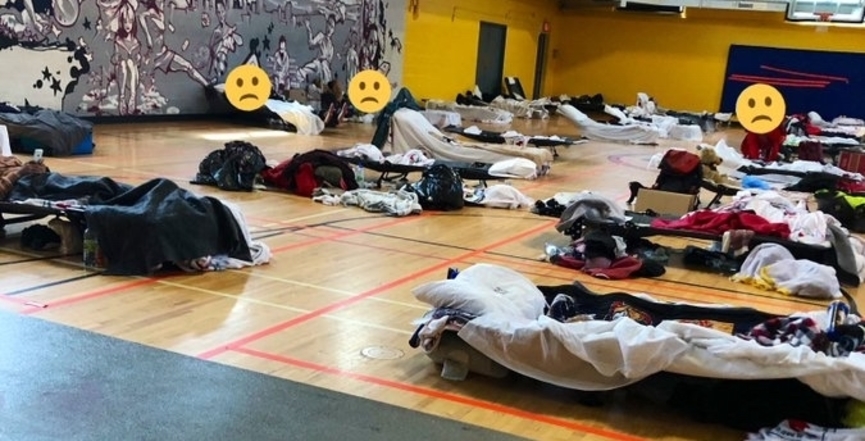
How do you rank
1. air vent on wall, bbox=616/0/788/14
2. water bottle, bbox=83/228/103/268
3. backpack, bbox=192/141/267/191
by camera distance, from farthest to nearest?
air vent on wall, bbox=616/0/788/14 → backpack, bbox=192/141/267/191 → water bottle, bbox=83/228/103/268

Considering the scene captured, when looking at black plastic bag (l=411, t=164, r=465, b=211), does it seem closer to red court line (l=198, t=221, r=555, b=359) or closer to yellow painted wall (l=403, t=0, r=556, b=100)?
red court line (l=198, t=221, r=555, b=359)

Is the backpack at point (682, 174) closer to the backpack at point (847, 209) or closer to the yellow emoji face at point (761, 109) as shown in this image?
the backpack at point (847, 209)

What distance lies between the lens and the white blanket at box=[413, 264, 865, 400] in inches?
145

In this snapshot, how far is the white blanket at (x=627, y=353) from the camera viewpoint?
12.1 ft

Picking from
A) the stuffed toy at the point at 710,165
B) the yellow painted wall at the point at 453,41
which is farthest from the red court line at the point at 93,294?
the yellow painted wall at the point at 453,41

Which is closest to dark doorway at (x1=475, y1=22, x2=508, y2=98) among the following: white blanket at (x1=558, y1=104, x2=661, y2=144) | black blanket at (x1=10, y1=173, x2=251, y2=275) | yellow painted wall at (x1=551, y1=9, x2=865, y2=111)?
yellow painted wall at (x1=551, y1=9, x2=865, y2=111)

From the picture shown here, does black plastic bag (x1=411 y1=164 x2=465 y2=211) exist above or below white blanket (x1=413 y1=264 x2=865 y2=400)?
below

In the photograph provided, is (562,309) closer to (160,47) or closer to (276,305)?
(276,305)

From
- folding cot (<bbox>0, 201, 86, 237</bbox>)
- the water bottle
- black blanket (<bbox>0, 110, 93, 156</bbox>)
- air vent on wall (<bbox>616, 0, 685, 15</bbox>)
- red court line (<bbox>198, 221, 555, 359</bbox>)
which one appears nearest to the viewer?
red court line (<bbox>198, 221, 555, 359</bbox>)

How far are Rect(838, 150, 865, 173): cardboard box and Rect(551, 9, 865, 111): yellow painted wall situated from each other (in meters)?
14.7

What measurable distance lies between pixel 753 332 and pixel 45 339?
3403mm

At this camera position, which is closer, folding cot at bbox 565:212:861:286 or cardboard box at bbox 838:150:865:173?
folding cot at bbox 565:212:861:286

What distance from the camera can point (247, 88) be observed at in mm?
14719

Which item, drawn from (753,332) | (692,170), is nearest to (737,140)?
(692,170)
